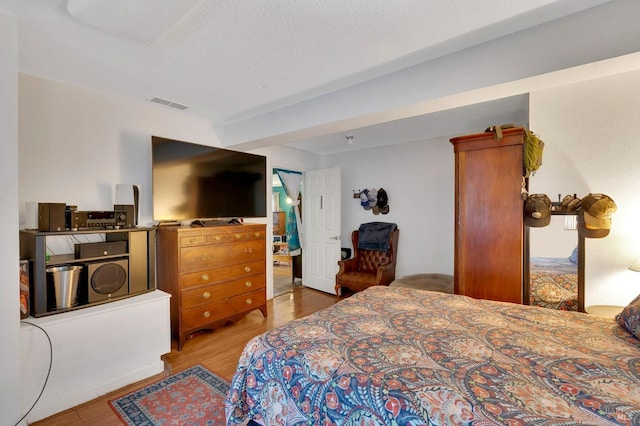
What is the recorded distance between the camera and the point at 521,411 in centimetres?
92

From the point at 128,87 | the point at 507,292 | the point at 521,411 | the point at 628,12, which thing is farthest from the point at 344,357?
the point at 128,87

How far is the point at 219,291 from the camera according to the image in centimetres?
301

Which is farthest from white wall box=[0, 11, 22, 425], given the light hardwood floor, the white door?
the white door

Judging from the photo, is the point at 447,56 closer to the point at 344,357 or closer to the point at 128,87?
the point at 344,357

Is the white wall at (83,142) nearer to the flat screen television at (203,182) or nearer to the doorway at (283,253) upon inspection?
the flat screen television at (203,182)

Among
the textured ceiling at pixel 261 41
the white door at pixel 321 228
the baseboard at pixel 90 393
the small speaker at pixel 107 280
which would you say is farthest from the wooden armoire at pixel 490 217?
the small speaker at pixel 107 280

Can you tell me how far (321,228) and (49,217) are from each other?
11.1 feet

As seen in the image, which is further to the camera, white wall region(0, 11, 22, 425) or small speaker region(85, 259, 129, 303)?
small speaker region(85, 259, 129, 303)

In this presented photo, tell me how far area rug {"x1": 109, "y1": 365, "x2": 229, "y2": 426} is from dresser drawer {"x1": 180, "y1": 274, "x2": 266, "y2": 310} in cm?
66

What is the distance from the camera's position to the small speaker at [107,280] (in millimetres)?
2150

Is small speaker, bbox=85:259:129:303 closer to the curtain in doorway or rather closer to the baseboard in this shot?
the baseboard

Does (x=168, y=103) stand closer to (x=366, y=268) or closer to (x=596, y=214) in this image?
(x=366, y=268)

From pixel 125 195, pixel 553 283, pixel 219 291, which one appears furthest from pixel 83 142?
pixel 553 283

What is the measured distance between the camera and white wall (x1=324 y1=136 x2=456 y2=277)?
4.00m
